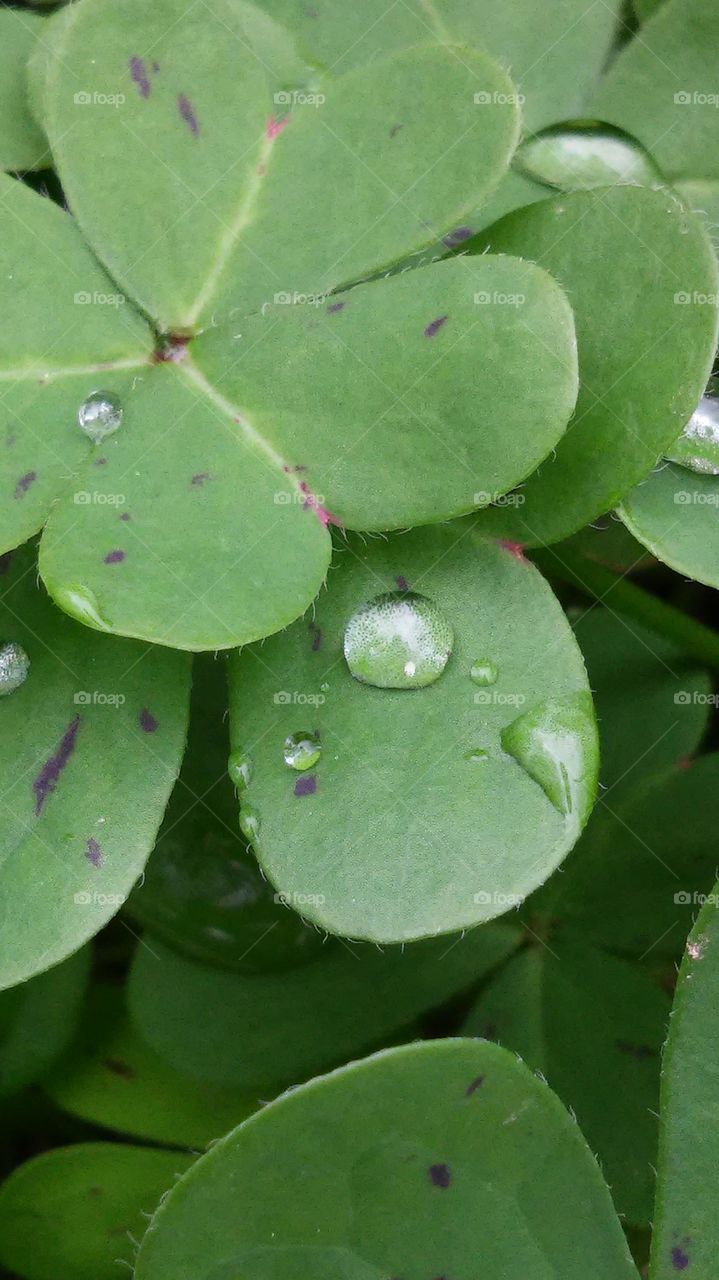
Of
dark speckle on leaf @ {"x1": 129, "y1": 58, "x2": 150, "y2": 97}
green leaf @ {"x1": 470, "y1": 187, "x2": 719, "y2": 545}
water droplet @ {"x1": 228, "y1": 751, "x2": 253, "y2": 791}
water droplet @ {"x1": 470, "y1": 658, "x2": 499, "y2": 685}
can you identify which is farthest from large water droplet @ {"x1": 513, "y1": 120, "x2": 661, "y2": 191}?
water droplet @ {"x1": 228, "y1": 751, "x2": 253, "y2": 791}

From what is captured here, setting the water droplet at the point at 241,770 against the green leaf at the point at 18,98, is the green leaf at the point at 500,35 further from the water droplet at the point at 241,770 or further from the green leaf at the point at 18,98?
the water droplet at the point at 241,770

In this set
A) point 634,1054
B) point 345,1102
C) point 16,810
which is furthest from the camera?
point 634,1054

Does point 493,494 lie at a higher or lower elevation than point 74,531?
lower

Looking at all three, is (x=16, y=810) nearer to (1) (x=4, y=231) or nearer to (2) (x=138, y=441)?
(2) (x=138, y=441)

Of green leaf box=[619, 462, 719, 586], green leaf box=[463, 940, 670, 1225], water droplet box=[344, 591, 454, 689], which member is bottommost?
green leaf box=[463, 940, 670, 1225]

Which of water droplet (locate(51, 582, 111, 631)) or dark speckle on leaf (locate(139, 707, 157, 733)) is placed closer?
water droplet (locate(51, 582, 111, 631))

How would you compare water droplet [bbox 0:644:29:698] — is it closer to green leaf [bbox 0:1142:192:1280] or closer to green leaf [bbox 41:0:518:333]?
green leaf [bbox 41:0:518:333]

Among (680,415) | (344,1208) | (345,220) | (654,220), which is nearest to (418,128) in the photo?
(345,220)
